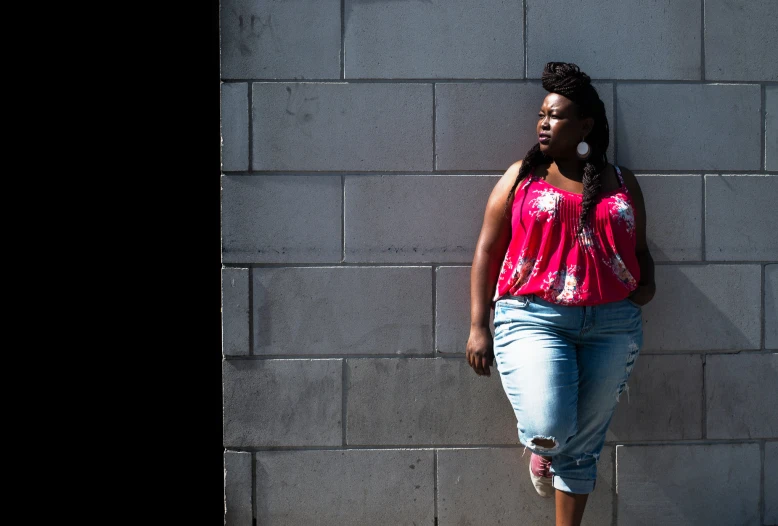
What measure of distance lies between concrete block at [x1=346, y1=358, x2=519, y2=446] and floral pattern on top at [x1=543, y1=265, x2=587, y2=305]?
0.70 meters

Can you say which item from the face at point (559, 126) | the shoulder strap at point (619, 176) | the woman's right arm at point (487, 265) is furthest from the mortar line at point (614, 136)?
the woman's right arm at point (487, 265)

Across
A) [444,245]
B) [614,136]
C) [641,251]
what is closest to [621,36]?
[614,136]

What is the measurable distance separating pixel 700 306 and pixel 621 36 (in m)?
1.25

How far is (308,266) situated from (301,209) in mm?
252

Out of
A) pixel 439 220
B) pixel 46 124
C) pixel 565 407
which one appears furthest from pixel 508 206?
pixel 46 124

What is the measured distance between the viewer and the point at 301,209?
3.36 m

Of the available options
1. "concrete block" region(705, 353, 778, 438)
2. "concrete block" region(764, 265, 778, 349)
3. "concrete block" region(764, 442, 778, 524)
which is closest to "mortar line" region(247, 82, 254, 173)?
"concrete block" region(705, 353, 778, 438)

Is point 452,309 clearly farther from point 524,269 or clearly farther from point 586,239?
point 586,239

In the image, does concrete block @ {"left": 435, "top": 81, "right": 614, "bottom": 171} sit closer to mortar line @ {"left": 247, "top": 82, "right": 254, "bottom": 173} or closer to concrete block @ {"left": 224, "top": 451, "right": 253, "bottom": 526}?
mortar line @ {"left": 247, "top": 82, "right": 254, "bottom": 173}

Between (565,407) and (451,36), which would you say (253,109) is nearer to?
(451,36)

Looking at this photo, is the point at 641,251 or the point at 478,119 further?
the point at 478,119

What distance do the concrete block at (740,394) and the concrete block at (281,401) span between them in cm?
168

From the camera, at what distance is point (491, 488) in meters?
3.42

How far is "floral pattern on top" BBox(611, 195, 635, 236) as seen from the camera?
288 centimetres
